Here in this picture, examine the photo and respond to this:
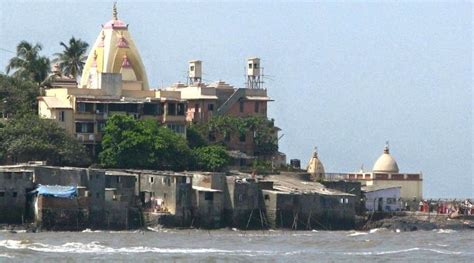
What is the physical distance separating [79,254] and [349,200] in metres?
27.3

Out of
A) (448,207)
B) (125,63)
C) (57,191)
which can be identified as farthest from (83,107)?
(448,207)

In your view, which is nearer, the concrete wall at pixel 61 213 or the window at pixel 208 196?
the concrete wall at pixel 61 213

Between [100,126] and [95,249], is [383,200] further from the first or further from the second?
[95,249]

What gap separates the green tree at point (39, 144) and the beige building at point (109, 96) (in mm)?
2977

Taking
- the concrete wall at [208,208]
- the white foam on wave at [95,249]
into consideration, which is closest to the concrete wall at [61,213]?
the concrete wall at [208,208]

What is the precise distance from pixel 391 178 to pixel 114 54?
19862mm

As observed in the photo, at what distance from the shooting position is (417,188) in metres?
113

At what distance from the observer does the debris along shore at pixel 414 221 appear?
97.1 meters

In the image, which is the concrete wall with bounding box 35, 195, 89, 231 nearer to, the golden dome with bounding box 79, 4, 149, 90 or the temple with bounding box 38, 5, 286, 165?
the temple with bounding box 38, 5, 286, 165

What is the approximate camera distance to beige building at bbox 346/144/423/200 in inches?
4407

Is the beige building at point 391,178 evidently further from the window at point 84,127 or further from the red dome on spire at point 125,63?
the window at point 84,127

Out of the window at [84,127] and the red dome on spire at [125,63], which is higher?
the red dome on spire at [125,63]

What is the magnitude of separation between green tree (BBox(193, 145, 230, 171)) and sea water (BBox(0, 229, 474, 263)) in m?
8.26

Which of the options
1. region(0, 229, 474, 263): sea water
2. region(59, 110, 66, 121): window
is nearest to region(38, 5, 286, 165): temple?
region(59, 110, 66, 121): window
